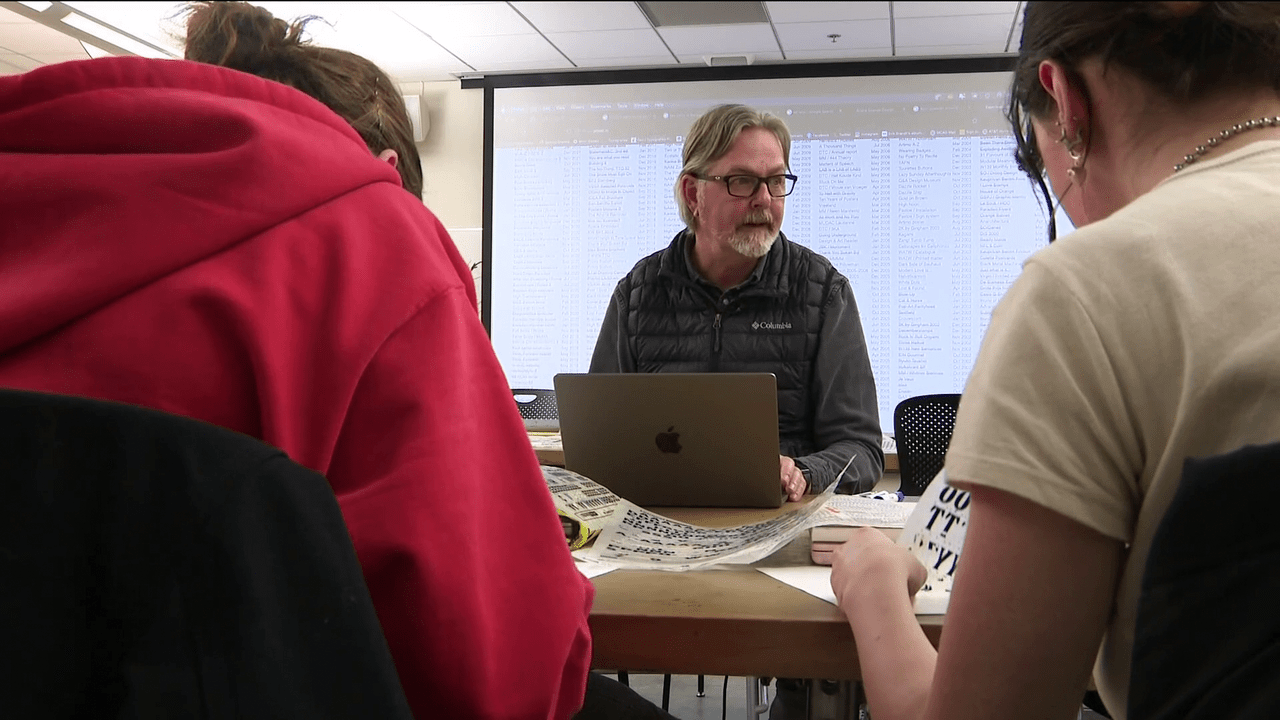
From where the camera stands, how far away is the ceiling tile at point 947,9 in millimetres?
206

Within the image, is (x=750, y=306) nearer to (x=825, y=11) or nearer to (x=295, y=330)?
(x=295, y=330)

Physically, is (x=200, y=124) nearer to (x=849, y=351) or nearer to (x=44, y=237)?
(x=44, y=237)

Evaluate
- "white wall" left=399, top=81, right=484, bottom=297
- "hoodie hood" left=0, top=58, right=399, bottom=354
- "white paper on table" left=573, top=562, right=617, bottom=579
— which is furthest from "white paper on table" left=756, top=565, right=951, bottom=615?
"white wall" left=399, top=81, right=484, bottom=297

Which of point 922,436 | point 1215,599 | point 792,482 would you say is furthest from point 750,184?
point 1215,599

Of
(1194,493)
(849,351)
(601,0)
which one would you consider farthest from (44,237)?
(849,351)

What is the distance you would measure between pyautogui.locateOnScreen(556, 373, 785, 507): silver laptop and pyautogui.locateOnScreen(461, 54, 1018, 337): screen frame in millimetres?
3507

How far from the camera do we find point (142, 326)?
0.56 m

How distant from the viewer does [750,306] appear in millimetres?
2240

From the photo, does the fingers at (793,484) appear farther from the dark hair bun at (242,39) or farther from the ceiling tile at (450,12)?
the ceiling tile at (450,12)

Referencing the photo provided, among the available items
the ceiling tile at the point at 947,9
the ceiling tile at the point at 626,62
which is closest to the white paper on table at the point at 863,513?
the ceiling tile at the point at 947,9

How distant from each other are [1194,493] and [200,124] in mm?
615

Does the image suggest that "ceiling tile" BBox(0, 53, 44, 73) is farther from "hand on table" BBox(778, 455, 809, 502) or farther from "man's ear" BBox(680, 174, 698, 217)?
"man's ear" BBox(680, 174, 698, 217)

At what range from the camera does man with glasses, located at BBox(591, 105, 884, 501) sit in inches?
83.7

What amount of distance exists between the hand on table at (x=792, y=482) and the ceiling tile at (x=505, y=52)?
11.0 ft
